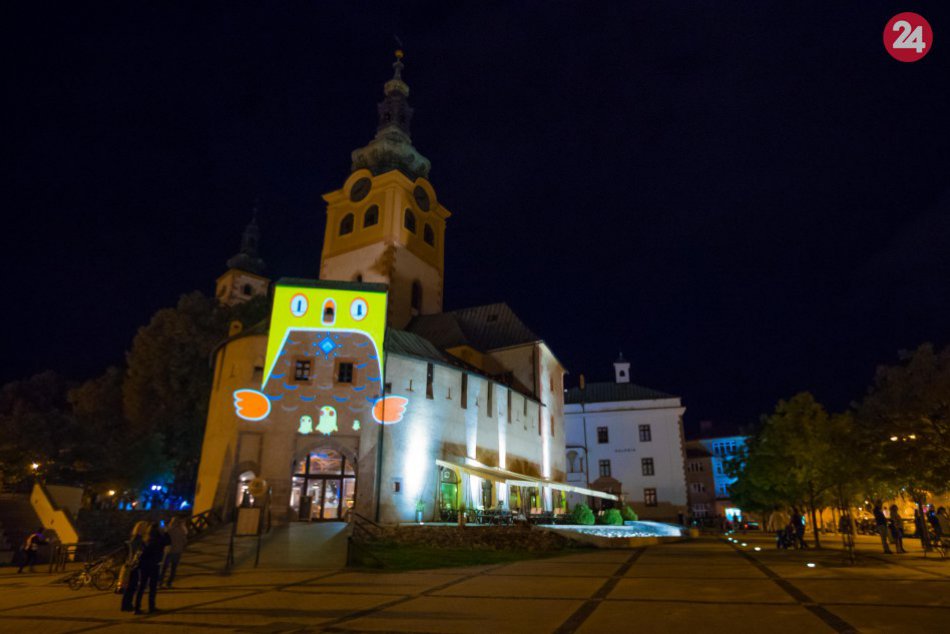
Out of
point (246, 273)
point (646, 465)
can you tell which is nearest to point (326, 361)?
point (646, 465)

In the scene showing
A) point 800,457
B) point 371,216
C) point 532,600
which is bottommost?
point 532,600

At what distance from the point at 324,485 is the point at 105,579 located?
1299 cm

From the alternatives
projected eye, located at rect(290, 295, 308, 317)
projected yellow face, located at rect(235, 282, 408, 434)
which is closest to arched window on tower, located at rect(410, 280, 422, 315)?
projected yellow face, located at rect(235, 282, 408, 434)

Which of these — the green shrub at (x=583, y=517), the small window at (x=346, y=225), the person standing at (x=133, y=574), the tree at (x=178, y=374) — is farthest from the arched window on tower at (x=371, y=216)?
the person standing at (x=133, y=574)

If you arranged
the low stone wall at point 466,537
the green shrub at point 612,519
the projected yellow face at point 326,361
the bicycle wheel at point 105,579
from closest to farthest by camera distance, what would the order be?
the bicycle wheel at point 105,579 < the low stone wall at point 466,537 < the projected yellow face at point 326,361 < the green shrub at point 612,519

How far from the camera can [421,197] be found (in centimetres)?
4638

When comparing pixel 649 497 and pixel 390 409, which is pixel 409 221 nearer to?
pixel 390 409

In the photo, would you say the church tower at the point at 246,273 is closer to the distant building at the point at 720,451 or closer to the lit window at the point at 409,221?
the lit window at the point at 409,221

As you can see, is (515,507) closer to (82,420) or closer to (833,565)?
(833,565)

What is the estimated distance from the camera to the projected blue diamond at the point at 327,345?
88.6 ft

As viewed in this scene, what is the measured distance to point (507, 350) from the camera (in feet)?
136

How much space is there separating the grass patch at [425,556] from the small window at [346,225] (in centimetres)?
2844

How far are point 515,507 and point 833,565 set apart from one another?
20808 millimetres

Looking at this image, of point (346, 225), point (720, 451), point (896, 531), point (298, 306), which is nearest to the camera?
point (896, 531)
